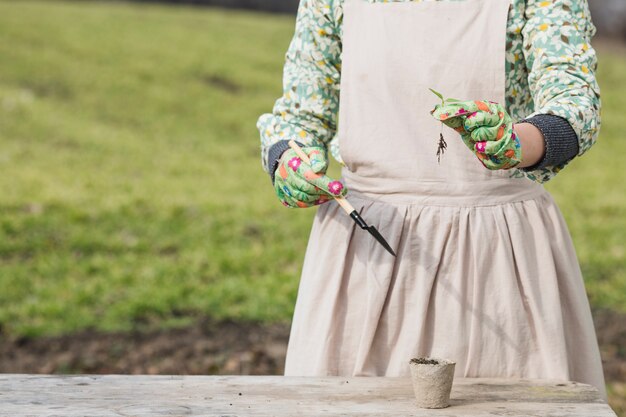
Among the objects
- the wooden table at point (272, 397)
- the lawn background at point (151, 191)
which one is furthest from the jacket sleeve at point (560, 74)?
the lawn background at point (151, 191)

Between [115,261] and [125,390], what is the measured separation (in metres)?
4.62

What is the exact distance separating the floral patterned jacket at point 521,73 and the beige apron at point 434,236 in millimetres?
84

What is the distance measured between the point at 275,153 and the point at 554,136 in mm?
707

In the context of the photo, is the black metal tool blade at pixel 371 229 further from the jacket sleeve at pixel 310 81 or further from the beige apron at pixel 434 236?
the jacket sleeve at pixel 310 81

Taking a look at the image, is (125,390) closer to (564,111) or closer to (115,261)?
(564,111)

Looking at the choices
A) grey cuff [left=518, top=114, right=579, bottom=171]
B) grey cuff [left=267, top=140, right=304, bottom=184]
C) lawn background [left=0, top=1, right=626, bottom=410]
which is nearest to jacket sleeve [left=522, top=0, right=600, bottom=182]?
grey cuff [left=518, top=114, right=579, bottom=171]

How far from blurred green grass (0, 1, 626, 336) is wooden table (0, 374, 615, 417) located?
3.47 metres

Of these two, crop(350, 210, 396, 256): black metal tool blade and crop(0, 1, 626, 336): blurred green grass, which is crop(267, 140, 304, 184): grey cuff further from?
crop(0, 1, 626, 336): blurred green grass

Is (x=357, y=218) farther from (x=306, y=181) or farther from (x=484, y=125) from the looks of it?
(x=484, y=125)

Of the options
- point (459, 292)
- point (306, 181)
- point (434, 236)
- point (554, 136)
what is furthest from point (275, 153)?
point (554, 136)

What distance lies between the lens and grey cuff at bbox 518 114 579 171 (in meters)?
1.95

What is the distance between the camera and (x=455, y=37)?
219cm

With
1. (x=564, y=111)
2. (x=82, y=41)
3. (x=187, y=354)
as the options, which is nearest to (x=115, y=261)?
(x=187, y=354)

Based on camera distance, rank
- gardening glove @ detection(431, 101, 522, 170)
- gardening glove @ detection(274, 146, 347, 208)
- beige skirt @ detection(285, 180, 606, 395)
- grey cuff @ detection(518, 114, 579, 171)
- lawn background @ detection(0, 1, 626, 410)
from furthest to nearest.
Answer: lawn background @ detection(0, 1, 626, 410) → beige skirt @ detection(285, 180, 606, 395) → gardening glove @ detection(274, 146, 347, 208) → grey cuff @ detection(518, 114, 579, 171) → gardening glove @ detection(431, 101, 522, 170)
